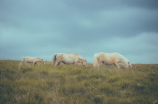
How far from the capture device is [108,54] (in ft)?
49.0

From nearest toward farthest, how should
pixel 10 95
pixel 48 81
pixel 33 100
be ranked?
pixel 33 100
pixel 10 95
pixel 48 81

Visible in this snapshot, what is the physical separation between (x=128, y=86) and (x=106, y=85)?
115cm

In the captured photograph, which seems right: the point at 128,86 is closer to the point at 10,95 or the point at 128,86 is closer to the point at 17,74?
the point at 10,95

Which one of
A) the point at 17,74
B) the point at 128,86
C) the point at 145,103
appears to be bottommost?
the point at 145,103

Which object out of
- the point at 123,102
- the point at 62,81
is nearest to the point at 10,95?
the point at 62,81

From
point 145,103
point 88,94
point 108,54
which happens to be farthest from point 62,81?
point 108,54

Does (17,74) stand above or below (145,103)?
above

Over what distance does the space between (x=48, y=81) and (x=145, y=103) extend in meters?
4.75

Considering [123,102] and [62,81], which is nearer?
[123,102]

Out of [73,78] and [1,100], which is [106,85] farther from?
[1,100]

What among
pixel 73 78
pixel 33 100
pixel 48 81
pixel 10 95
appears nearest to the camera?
pixel 33 100

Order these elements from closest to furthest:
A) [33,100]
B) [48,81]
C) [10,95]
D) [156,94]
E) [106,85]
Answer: [33,100], [10,95], [156,94], [106,85], [48,81]

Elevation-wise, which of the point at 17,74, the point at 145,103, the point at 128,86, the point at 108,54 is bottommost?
the point at 145,103

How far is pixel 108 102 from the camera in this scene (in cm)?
561
